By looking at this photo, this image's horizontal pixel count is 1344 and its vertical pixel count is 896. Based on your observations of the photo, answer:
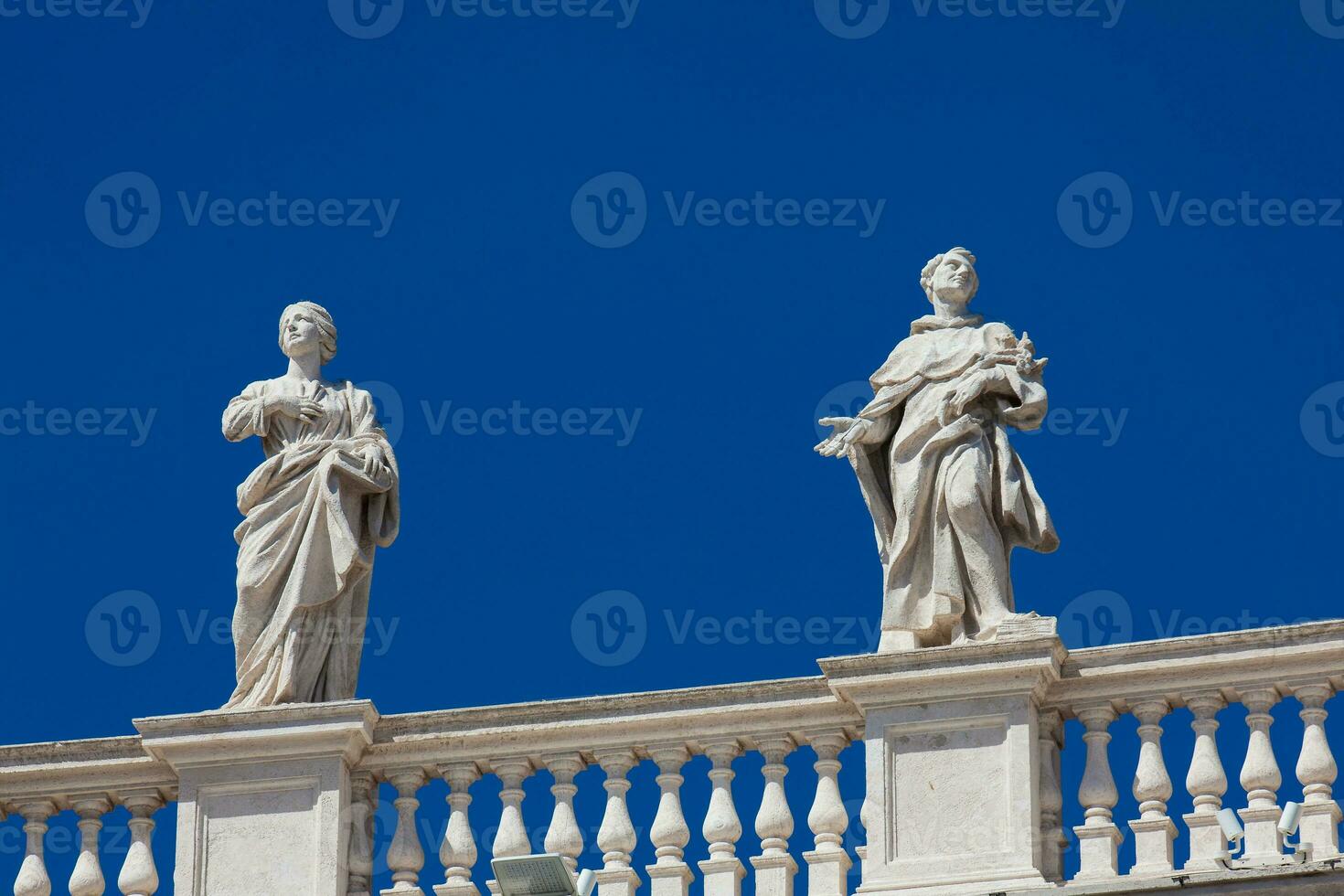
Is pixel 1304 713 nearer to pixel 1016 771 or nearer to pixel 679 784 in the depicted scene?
pixel 1016 771

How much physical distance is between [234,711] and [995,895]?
528 centimetres

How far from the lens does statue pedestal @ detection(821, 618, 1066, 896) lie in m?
24.3

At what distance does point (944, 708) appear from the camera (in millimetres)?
24734

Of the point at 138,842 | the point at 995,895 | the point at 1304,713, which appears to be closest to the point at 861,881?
the point at 995,895

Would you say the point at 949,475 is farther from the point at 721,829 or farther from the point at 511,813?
the point at 511,813

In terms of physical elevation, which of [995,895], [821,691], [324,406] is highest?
[324,406]

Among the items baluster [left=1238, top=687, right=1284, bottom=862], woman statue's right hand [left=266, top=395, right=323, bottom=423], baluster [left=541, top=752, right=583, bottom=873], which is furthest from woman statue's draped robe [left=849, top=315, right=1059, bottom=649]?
woman statue's right hand [left=266, top=395, right=323, bottom=423]

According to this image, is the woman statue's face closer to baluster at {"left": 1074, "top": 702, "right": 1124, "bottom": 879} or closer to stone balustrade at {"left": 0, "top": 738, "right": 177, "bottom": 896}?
stone balustrade at {"left": 0, "top": 738, "right": 177, "bottom": 896}

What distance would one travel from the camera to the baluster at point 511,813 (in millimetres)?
25375

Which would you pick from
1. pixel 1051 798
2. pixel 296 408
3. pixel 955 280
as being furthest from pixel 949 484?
pixel 296 408

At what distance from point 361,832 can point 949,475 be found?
447cm

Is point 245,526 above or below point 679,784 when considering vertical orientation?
above

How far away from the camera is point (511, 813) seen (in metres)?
25.6

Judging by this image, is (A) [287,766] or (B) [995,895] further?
(A) [287,766]
